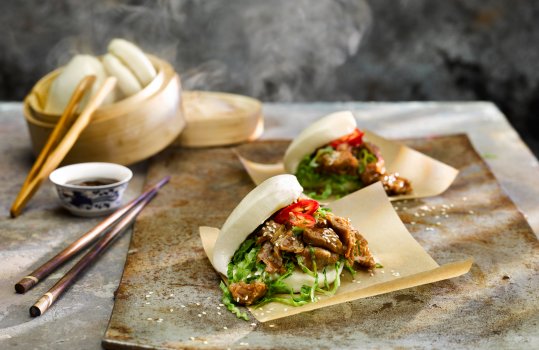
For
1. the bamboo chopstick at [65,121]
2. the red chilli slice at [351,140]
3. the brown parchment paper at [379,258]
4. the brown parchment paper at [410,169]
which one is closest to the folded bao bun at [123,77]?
the bamboo chopstick at [65,121]

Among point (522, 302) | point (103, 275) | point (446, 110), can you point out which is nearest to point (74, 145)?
point (103, 275)

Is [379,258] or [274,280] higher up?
[274,280]

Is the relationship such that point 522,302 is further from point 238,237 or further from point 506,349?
point 238,237

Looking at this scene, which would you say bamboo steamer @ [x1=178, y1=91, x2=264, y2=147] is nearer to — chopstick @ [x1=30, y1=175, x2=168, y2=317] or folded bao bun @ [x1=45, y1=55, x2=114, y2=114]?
folded bao bun @ [x1=45, y1=55, x2=114, y2=114]

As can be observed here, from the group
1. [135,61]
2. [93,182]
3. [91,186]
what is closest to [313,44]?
[135,61]

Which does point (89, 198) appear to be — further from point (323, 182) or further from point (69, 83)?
point (323, 182)

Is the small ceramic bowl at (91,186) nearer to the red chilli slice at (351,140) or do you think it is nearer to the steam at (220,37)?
the red chilli slice at (351,140)
